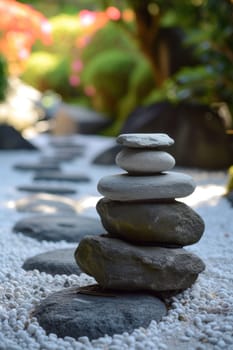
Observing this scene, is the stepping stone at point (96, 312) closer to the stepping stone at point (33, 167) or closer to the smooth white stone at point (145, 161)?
the smooth white stone at point (145, 161)

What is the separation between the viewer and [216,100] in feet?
22.9

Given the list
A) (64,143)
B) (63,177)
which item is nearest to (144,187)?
(63,177)

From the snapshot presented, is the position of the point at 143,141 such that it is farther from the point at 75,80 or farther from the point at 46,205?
the point at 75,80

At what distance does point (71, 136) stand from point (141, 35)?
3.45 meters

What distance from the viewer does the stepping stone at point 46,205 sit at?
15.2ft

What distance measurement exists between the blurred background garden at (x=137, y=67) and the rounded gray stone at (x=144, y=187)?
2.92 metres

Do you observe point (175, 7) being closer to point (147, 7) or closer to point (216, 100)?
point (147, 7)

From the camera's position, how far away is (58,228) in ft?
12.5

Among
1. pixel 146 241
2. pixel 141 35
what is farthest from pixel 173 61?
pixel 146 241

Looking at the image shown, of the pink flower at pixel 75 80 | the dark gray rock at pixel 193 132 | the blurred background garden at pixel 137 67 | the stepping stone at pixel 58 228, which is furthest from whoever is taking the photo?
the pink flower at pixel 75 80

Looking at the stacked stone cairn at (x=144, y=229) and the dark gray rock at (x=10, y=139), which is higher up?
the stacked stone cairn at (x=144, y=229)

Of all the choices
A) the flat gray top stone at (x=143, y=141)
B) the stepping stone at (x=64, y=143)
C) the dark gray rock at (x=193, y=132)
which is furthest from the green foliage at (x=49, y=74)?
the flat gray top stone at (x=143, y=141)

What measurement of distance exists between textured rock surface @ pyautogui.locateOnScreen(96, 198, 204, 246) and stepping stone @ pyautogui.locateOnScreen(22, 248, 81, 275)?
19.0 inches

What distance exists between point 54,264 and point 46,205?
1794 millimetres
